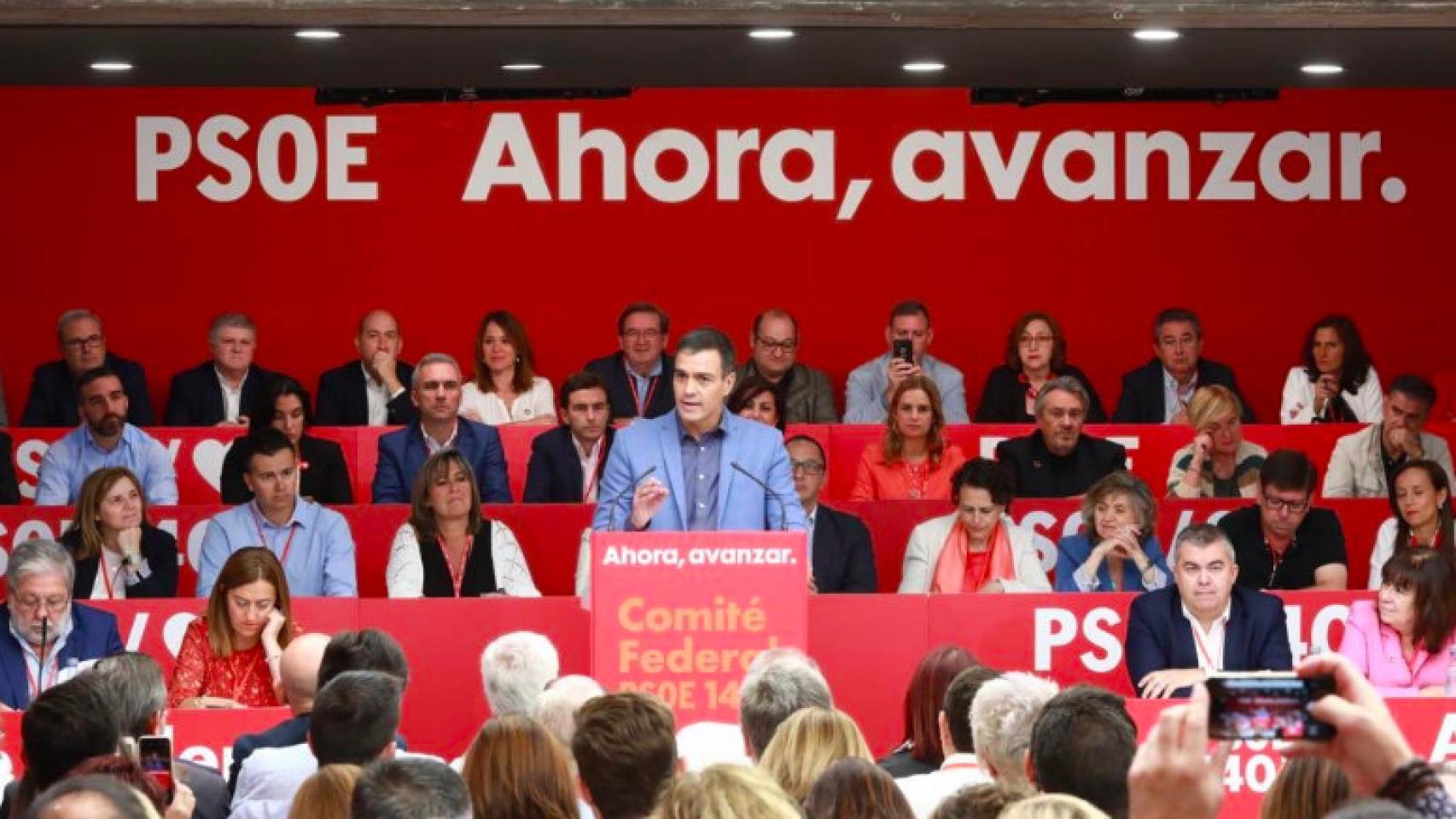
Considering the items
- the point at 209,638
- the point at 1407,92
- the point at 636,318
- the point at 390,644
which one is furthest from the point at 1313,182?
the point at 390,644

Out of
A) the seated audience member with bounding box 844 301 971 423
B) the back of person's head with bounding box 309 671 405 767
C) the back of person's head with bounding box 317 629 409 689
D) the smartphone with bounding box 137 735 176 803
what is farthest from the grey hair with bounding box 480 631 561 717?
the seated audience member with bounding box 844 301 971 423

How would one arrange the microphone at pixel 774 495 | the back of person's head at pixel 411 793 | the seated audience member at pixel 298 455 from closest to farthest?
1. the back of person's head at pixel 411 793
2. the microphone at pixel 774 495
3. the seated audience member at pixel 298 455

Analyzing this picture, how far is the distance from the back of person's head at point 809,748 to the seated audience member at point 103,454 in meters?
6.82

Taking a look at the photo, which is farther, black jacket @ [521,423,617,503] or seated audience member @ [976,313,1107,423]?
seated audience member @ [976,313,1107,423]

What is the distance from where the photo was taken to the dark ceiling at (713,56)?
12430 millimetres

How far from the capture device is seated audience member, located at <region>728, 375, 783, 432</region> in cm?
1197

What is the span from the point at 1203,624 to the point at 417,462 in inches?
165

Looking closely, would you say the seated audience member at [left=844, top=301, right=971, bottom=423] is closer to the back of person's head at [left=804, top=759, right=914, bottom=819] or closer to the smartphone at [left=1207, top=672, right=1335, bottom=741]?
the back of person's head at [left=804, top=759, right=914, bottom=819]

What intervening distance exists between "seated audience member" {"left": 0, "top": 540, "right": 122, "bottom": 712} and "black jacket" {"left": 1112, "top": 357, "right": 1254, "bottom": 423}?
6726 mm

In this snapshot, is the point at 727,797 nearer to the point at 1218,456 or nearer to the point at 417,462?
Answer: the point at 417,462

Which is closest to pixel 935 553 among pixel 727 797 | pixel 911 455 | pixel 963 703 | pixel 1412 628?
pixel 911 455

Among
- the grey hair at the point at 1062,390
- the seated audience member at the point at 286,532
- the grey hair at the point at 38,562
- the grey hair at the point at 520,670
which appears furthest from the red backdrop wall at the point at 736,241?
the grey hair at the point at 520,670

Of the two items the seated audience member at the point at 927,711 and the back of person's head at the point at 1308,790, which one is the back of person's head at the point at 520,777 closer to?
the back of person's head at the point at 1308,790

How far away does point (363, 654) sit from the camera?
6.94m
